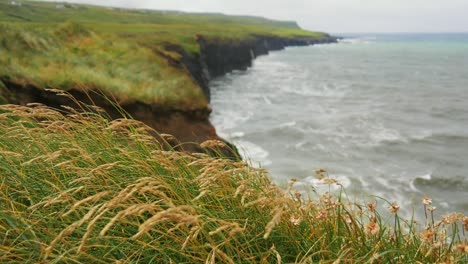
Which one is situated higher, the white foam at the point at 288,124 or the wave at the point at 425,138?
the wave at the point at 425,138

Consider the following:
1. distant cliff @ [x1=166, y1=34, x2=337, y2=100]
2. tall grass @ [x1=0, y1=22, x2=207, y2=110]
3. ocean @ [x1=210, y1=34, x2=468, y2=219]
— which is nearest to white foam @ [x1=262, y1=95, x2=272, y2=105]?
ocean @ [x1=210, y1=34, x2=468, y2=219]

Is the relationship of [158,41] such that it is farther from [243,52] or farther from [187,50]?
[243,52]

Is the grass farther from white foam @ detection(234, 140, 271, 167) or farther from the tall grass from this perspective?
white foam @ detection(234, 140, 271, 167)

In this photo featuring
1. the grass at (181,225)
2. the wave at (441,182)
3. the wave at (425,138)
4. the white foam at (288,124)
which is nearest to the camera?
the grass at (181,225)

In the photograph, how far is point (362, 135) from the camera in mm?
22266

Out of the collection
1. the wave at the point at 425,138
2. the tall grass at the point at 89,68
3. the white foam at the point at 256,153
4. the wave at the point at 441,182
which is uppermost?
the tall grass at the point at 89,68

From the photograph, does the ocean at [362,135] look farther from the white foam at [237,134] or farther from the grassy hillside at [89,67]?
the grassy hillside at [89,67]

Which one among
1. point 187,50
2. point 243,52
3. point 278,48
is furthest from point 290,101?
point 278,48

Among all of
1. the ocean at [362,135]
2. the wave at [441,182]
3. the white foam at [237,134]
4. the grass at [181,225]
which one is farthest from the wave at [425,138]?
the grass at [181,225]

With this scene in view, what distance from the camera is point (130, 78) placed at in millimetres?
13109

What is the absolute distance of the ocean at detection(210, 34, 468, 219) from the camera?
1484cm

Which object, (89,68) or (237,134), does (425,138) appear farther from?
(89,68)

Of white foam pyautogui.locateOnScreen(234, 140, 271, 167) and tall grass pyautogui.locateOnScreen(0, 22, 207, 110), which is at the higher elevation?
tall grass pyautogui.locateOnScreen(0, 22, 207, 110)

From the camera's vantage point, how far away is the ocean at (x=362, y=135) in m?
14.8
